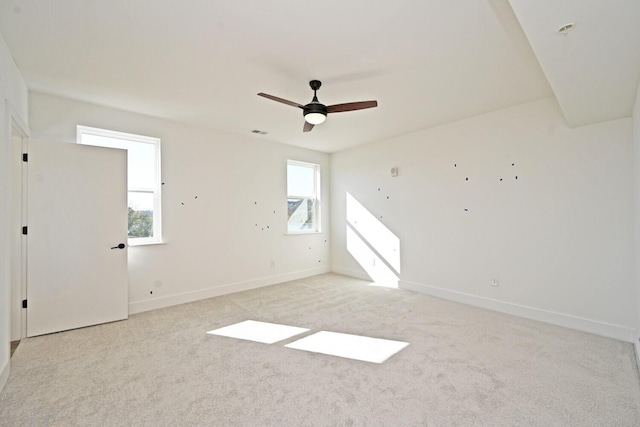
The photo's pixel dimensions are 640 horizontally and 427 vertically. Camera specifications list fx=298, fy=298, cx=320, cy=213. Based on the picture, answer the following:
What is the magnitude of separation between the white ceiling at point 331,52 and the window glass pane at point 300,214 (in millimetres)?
2381

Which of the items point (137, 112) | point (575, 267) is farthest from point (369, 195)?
point (137, 112)

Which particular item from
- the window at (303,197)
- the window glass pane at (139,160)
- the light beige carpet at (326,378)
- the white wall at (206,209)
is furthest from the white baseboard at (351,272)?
the window glass pane at (139,160)

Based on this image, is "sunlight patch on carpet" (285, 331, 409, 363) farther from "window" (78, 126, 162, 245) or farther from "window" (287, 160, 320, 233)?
"window" (287, 160, 320, 233)

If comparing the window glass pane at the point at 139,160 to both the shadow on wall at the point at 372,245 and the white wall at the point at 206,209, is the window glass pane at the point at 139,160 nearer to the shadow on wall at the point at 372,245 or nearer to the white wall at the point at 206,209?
the white wall at the point at 206,209

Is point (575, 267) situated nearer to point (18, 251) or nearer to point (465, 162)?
point (465, 162)

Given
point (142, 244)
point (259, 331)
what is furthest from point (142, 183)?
point (259, 331)

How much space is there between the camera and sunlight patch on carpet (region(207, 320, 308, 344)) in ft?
9.88

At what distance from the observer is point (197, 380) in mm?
2271

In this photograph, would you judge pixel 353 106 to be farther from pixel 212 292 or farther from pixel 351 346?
pixel 212 292

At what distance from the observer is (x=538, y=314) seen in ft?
11.5

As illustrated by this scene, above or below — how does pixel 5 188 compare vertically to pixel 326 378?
above

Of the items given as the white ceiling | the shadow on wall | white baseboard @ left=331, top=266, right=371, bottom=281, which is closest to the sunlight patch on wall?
the shadow on wall

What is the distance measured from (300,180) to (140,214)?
9.43ft

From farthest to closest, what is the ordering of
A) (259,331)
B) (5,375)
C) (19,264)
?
1. (259,331)
2. (19,264)
3. (5,375)
